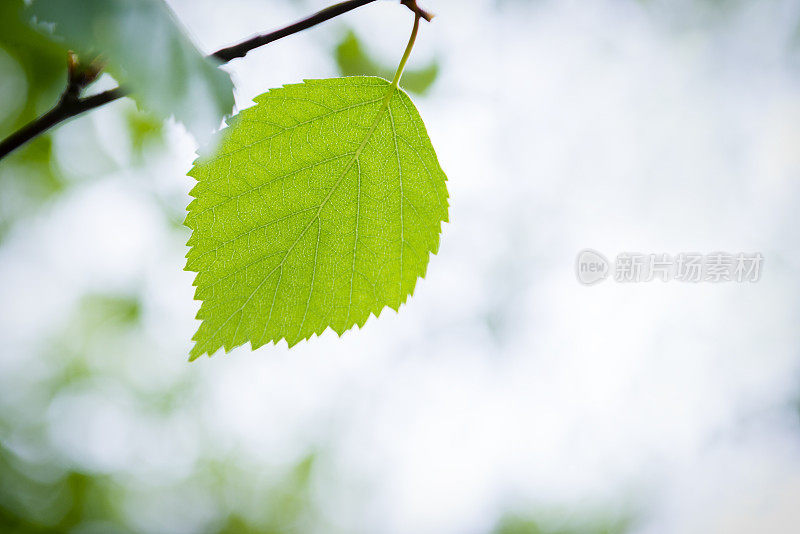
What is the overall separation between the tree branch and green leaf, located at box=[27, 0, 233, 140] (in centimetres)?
1

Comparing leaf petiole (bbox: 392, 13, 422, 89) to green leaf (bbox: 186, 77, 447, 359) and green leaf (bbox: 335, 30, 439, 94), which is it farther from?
green leaf (bbox: 335, 30, 439, 94)

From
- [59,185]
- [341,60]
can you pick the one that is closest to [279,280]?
[341,60]

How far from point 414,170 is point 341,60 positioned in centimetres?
344

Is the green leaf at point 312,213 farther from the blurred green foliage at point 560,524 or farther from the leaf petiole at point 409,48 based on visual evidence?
the blurred green foliage at point 560,524

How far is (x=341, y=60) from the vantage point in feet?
11.8

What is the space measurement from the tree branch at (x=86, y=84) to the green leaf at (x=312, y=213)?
74 millimetres

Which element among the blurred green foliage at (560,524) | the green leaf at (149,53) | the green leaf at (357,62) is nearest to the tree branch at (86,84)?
the green leaf at (149,53)

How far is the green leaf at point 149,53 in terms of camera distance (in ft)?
0.66

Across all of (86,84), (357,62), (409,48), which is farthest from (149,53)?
(357,62)

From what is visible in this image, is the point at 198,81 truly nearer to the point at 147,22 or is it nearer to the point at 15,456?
the point at 147,22

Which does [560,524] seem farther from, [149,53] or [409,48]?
[149,53]

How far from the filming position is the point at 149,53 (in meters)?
0.22

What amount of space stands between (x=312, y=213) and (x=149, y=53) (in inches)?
5.9

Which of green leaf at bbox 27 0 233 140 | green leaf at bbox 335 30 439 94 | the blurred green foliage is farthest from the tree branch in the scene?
the blurred green foliage
